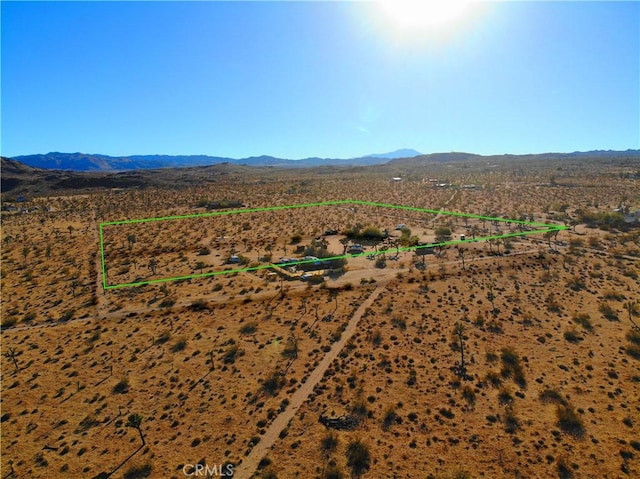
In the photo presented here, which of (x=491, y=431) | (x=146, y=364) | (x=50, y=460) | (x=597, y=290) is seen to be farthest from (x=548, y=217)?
(x=50, y=460)

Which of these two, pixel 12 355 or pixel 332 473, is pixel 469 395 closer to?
pixel 332 473

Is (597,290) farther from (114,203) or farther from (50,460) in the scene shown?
(114,203)

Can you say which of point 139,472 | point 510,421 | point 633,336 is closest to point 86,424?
point 139,472

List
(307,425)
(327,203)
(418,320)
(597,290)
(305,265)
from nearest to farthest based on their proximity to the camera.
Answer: (307,425) < (418,320) < (597,290) < (305,265) < (327,203)

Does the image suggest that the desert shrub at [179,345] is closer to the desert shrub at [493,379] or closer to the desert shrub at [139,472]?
the desert shrub at [139,472]

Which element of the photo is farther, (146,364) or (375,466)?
(146,364)
